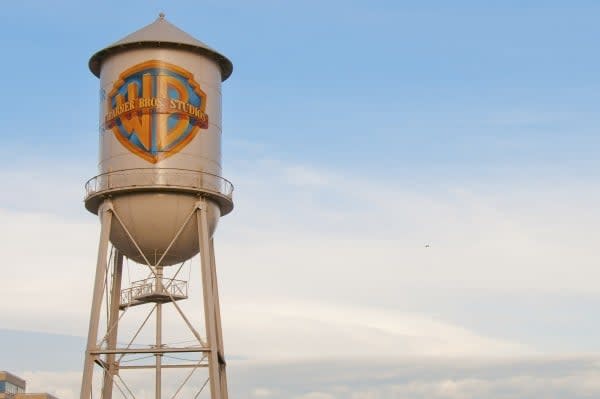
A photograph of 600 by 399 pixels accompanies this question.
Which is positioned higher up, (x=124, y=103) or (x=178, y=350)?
(x=124, y=103)

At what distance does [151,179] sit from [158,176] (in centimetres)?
30

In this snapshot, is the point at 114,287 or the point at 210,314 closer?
the point at 210,314

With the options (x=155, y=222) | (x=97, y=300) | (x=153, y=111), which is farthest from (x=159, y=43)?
(x=97, y=300)

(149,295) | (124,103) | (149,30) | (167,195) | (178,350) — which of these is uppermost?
(149,30)

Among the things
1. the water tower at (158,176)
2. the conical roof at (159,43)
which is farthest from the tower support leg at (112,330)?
the conical roof at (159,43)

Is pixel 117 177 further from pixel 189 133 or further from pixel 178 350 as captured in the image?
pixel 178 350

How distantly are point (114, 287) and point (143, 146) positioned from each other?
627 cm

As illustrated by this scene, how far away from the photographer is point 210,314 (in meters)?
40.8

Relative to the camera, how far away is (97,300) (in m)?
40.8

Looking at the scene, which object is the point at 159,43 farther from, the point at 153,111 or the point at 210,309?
the point at 210,309

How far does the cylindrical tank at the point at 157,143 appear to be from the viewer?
41438 millimetres

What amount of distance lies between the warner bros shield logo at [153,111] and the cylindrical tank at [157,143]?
39 millimetres

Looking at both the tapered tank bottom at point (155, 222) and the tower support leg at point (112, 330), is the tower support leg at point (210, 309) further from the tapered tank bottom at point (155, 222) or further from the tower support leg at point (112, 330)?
the tower support leg at point (112, 330)

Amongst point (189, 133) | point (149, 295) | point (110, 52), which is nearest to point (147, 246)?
point (149, 295)
